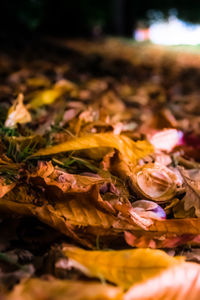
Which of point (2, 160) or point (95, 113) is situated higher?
point (95, 113)

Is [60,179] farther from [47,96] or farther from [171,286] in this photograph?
[47,96]

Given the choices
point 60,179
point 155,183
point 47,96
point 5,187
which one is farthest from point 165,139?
point 47,96

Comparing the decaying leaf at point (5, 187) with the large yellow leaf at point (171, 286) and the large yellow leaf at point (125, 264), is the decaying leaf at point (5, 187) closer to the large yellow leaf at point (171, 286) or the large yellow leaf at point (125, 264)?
the large yellow leaf at point (125, 264)

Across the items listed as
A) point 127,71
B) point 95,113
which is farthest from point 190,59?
point 95,113

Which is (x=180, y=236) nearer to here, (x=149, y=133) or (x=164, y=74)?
(x=149, y=133)

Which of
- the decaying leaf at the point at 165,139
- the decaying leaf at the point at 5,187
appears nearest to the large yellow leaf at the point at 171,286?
the decaying leaf at the point at 5,187
